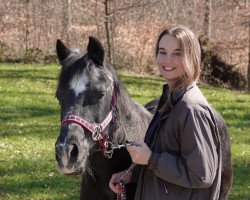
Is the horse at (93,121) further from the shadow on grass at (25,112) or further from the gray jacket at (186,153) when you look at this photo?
the shadow on grass at (25,112)

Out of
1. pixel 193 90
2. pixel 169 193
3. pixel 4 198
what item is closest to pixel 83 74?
pixel 193 90

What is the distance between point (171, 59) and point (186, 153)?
1.66 feet

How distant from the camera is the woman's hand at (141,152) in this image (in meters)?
2.69

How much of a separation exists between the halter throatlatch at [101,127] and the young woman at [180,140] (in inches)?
9.9

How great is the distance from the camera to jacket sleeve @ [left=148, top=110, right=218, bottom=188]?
2.56 m

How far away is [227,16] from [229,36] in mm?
949

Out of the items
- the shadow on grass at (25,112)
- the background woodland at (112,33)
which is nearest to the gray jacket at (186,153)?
the shadow on grass at (25,112)

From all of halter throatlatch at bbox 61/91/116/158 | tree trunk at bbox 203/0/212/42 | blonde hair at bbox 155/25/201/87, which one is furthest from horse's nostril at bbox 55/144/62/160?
tree trunk at bbox 203/0/212/42

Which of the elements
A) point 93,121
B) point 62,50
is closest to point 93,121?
point 93,121

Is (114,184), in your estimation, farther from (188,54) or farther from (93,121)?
(188,54)

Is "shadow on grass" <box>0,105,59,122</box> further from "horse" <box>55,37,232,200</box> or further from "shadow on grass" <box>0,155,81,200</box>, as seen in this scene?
"horse" <box>55,37,232,200</box>

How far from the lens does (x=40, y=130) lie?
357 inches

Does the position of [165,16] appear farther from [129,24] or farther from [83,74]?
[83,74]

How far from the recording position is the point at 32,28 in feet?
55.8
